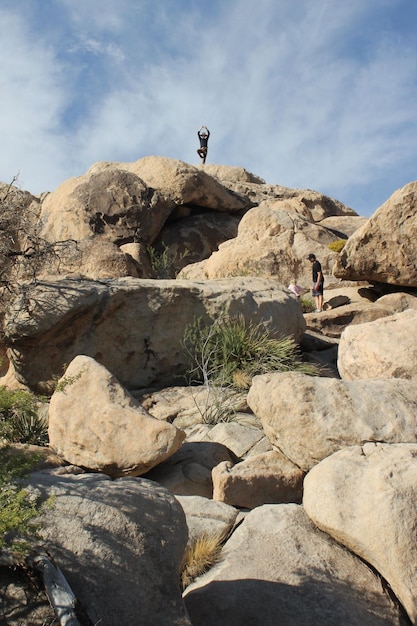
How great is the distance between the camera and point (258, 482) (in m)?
6.65

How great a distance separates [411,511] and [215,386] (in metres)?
4.63

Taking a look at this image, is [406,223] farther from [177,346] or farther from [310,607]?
[310,607]

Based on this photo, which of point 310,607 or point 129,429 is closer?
point 310,607

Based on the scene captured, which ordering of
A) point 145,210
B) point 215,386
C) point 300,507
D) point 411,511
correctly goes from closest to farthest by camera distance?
point 411,511, point 300,507, point 215,386, point 145,210

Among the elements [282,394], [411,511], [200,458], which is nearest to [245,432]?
[200,458]

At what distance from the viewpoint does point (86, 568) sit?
3924 millimetres

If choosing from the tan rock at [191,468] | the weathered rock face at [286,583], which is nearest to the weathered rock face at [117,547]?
the weathered rock face at [286,583]

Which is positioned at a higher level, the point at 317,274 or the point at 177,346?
the point at 317,274

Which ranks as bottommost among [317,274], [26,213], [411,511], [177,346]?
[411,511]

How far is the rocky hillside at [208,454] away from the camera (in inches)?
167

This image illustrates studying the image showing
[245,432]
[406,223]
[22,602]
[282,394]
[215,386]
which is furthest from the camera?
[406,223]

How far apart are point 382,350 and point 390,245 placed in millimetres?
7477

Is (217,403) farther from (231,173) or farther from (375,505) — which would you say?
(231,173)

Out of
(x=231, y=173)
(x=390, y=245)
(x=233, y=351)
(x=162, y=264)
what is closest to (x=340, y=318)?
(x=390, y=245)
